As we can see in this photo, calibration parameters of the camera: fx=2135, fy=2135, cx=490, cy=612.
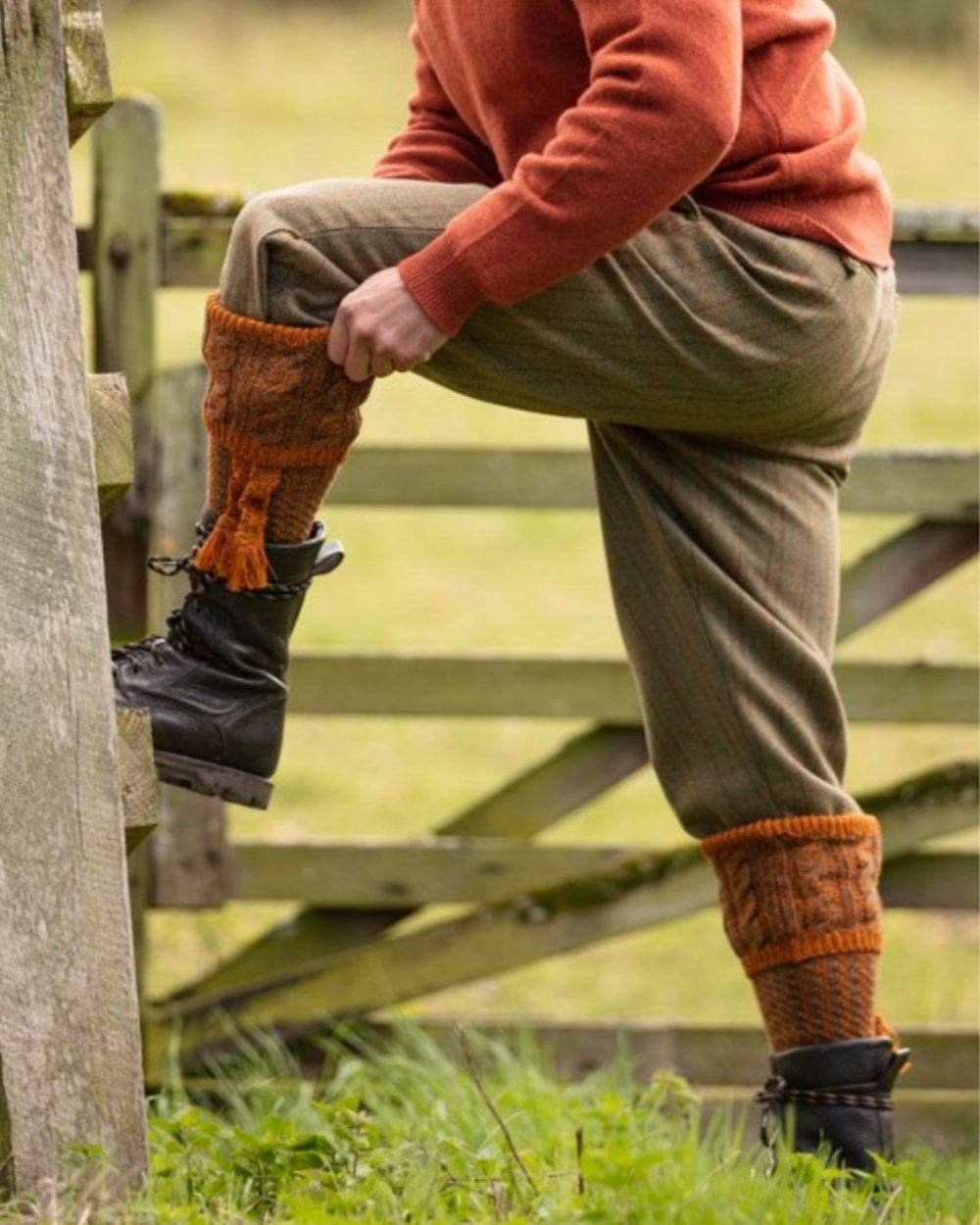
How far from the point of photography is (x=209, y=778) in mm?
2336

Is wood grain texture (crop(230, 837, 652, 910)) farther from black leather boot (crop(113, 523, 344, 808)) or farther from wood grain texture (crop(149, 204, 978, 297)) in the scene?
black leather boot (crop(113, 523, 344, 808))

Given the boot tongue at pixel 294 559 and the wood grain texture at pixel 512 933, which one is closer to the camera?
the boot tongue at pixel 294 559

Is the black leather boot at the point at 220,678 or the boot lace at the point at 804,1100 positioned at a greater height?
the black leather boot at the point at 220,678

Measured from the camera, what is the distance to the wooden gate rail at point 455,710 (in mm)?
3805

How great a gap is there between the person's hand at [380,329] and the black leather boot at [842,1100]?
3.37 ft

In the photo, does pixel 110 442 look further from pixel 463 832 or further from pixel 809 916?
pixel 463 832

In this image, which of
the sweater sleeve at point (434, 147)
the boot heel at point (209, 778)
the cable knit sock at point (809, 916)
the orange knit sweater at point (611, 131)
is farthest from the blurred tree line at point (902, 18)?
the boot heel at point (209, 778)

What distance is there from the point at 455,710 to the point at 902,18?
16.1m

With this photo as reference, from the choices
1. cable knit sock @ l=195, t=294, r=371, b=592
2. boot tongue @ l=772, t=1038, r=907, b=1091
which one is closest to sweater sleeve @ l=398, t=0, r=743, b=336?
cable knit sock @ l=195, t=294, r=371, b=592

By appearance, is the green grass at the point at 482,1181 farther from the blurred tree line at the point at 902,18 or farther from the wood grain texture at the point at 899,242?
the blurred tree line at the point at 902,18

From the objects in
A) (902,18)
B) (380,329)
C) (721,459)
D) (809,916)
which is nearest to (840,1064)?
(809,916)

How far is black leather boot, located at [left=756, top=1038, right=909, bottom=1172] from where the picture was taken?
2.62 m

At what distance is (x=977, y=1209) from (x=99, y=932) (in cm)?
115

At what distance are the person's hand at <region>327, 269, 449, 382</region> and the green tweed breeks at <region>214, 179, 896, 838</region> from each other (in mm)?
40
